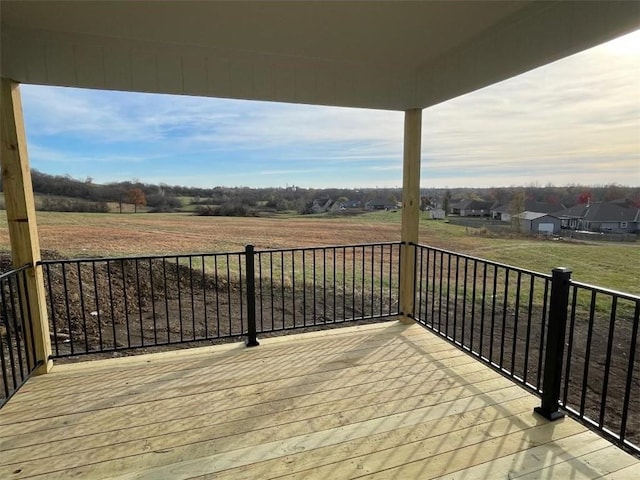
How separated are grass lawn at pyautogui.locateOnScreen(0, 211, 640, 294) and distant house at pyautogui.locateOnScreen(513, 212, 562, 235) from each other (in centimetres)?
44

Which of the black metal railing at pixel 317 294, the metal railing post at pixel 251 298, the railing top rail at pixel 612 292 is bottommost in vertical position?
the black metal railing at pixel 317 294

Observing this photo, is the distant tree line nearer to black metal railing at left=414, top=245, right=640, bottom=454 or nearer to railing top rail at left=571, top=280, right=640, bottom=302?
black metal railing at left=414, top=245, right=640, bottom=454

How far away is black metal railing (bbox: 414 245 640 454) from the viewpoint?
183 centimetres

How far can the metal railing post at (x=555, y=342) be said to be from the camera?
1947mm

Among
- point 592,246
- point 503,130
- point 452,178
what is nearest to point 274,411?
point 452,178

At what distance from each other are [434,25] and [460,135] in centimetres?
731

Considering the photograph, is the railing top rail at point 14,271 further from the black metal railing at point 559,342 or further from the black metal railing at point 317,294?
the black metal railing at point 559,342

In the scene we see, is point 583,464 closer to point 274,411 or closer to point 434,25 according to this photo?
point 274,411

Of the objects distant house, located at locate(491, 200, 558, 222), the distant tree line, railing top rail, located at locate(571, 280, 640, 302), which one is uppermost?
the distant tree line

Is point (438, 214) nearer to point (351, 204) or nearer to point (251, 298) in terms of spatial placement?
point (351, 204)

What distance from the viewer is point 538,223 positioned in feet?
26.2

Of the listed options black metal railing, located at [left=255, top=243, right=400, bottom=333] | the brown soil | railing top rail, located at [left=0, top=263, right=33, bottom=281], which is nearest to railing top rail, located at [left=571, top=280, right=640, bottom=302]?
the brown soil

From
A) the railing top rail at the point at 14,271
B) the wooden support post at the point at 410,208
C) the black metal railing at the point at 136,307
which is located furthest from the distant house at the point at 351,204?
the railing top rail at the point at 14,271

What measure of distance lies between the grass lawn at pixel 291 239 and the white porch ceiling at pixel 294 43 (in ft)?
14.1
